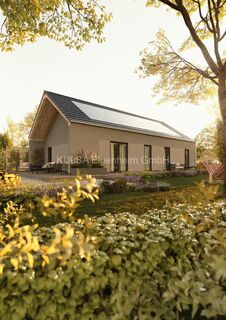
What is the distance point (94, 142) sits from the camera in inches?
758

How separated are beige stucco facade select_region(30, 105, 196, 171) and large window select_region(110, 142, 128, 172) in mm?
382

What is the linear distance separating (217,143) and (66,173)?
13.2m

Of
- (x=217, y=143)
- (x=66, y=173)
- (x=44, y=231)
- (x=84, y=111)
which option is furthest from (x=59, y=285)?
(x=217, y=143)

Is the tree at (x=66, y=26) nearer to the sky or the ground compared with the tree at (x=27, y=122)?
nearer to the ground

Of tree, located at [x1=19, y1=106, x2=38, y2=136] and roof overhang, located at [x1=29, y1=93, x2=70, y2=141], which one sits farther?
tree, located at [x1=19, y1=106, x2=38, y2=136]

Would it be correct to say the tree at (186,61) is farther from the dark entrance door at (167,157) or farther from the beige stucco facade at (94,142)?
the dark entrance door at (167,157)

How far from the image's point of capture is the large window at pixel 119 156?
69.0ft

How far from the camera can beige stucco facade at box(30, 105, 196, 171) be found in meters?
18.1

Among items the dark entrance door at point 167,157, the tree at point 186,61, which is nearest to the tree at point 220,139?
the dark entrance door at point 167,157

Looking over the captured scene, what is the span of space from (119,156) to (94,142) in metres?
3.25

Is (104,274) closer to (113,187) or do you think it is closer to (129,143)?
(113,187)

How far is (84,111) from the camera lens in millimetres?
20109

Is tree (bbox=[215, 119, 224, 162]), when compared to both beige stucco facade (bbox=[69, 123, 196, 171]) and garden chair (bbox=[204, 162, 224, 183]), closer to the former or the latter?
beige stucco facade (bbox=[69, 123, 196, 171])

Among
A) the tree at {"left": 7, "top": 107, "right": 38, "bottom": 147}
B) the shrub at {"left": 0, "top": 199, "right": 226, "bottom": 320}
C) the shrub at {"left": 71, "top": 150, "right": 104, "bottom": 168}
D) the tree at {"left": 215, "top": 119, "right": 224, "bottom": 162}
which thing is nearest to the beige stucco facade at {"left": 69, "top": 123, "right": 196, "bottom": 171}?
the shrub at {"left": 71, "top": 150, "right": 104, "bottom": 168}
